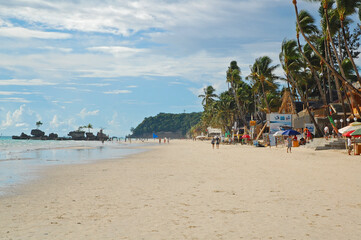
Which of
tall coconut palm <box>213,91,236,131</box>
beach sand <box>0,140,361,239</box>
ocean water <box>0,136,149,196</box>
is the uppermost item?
tall coconut palm <box>213,91,236,131</box>

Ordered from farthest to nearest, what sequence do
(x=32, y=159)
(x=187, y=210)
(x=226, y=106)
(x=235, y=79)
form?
(x=226, y=106), (x=235, y=79), (x=32, y=159), (x=187, y=210)

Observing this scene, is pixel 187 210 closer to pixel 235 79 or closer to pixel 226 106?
pixel 235 79

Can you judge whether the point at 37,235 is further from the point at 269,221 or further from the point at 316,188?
the point at 316,188

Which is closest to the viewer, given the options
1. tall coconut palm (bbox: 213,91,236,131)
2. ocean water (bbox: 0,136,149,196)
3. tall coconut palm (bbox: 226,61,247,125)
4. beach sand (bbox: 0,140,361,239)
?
beach sand (bbox: 0,140,361,239)

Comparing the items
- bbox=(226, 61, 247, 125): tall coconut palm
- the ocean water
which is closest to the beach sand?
the ocean water

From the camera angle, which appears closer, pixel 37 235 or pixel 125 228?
pixel 37 235

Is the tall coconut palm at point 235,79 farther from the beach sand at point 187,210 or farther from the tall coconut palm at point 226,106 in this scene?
the beach sand at point 187,210

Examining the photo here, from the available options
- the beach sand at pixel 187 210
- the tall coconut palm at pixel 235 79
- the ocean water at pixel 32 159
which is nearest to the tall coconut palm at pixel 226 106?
the tall coconut palm at pixel 235 79

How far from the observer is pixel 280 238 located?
4.86m

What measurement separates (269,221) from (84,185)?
22.0 ft

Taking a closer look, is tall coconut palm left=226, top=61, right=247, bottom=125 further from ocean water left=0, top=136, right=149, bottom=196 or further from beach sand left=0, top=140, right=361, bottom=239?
beach sand left=0, top=140, right=361, bottom=239

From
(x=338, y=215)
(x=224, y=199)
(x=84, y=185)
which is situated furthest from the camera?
(x=84, y=185)

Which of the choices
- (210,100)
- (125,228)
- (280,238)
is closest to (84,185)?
(125,228)

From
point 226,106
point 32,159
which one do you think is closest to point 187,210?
point 32,159
